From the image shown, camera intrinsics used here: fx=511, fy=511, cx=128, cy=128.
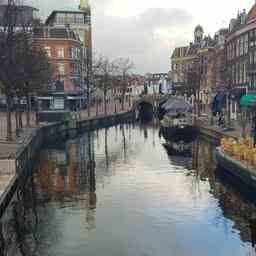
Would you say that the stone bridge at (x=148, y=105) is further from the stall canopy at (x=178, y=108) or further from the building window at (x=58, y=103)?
the stall canopy at (x=178, y=108)

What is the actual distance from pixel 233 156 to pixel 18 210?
15279 mm

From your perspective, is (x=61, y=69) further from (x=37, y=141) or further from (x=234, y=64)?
(x=37, y=141)

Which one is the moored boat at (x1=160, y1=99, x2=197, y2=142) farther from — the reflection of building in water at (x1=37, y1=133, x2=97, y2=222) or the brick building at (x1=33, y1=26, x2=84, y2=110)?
the brick building at (x1=33, y1=26, x2=84, y2=110)

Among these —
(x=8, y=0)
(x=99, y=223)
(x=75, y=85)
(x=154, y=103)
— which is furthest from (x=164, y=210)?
(x=154, y=103)

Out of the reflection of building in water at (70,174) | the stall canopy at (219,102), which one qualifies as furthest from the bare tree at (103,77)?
the reflection of building in water at (70,174)

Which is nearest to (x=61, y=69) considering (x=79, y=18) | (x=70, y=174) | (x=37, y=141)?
(x=79, y=18)

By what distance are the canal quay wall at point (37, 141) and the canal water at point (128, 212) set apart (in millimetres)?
824

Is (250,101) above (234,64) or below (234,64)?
below

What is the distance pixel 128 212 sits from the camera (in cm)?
2575

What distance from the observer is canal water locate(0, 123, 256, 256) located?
20562 mm

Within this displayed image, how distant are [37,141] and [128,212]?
26051mm

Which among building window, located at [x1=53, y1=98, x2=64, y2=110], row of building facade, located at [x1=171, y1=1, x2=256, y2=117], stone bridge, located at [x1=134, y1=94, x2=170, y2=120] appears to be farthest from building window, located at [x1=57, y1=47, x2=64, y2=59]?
row of building facade, located at [x1=171, y1=1, x2=256, y2=117]

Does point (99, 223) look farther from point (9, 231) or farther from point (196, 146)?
point (196, 146)

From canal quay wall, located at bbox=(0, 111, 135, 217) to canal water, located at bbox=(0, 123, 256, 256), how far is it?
824mm
